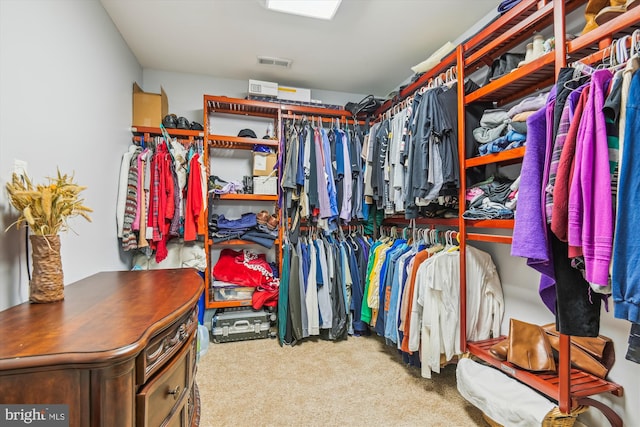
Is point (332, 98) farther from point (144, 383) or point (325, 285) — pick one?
point (144, 383)

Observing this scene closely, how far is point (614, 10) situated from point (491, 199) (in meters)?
0.88

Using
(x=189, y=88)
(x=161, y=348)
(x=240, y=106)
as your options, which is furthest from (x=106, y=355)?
(x=189, y=88)

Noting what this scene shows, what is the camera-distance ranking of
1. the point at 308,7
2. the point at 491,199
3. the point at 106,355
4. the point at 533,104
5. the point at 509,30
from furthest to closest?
the point at 308,7, the point at 491,199, the point at 509,30, the point at 533,104, the point at 106,355

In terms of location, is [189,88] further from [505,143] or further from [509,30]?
[505,143]

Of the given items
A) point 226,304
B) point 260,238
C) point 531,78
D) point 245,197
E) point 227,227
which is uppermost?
point 531,78

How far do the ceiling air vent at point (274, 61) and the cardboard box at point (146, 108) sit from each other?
96cm

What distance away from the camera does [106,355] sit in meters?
0.65

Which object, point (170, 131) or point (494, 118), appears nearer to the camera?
point (494, 118)

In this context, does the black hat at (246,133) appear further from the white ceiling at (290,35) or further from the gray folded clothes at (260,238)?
the gray folded clothes at (260,238)

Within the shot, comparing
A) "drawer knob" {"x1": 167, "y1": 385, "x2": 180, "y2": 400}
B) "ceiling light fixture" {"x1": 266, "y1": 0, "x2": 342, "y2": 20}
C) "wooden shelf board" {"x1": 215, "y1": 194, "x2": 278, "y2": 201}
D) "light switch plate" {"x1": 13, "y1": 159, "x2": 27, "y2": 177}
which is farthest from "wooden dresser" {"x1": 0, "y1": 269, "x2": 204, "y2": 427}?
"ceiling light fixture" {"x1": 266, "y1": 0, "x2": 342, "y2": 20}

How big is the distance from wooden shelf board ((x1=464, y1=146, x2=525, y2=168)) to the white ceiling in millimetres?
1103

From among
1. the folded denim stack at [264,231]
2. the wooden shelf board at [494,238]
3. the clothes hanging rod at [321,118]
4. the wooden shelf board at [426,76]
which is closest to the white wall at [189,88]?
the clothes hanging rod at [321,118]

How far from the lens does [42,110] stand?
1277mm

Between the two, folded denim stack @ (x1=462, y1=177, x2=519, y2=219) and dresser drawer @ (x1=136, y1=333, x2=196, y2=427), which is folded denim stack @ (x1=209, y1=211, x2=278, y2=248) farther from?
folded denim stack @ (x1=462, y1=177, x2=519, y2=219)
